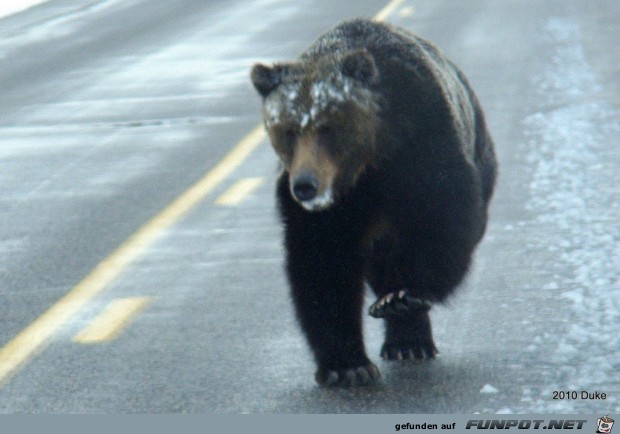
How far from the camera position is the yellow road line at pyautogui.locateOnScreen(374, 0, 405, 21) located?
2180 cm

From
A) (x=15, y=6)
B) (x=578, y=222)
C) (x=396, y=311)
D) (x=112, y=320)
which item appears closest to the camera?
(x=396, y=311)

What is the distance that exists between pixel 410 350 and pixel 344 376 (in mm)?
506

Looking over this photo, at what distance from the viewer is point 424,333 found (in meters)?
6.49

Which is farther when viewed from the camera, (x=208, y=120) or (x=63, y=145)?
(x=208, y=120)

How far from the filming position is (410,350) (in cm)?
645

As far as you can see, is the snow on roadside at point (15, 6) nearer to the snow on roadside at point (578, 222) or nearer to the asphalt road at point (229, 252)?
the asphalt road at point (229, 252)

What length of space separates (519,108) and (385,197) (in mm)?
7751

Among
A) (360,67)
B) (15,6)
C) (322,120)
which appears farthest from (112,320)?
(15,6)

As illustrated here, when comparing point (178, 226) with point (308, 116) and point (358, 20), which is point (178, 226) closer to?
point (358, 20)

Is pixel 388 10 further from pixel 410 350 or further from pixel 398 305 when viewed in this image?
pixel 398 305

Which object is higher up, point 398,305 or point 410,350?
point 398,305

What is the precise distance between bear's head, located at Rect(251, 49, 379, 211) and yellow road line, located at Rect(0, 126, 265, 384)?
5.47 ft

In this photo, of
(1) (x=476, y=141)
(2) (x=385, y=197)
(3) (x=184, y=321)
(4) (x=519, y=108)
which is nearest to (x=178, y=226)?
(3) (x=184, y=321)

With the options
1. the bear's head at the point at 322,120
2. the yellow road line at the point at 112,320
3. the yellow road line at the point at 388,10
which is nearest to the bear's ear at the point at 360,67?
the bear's head at the point at 322,120
